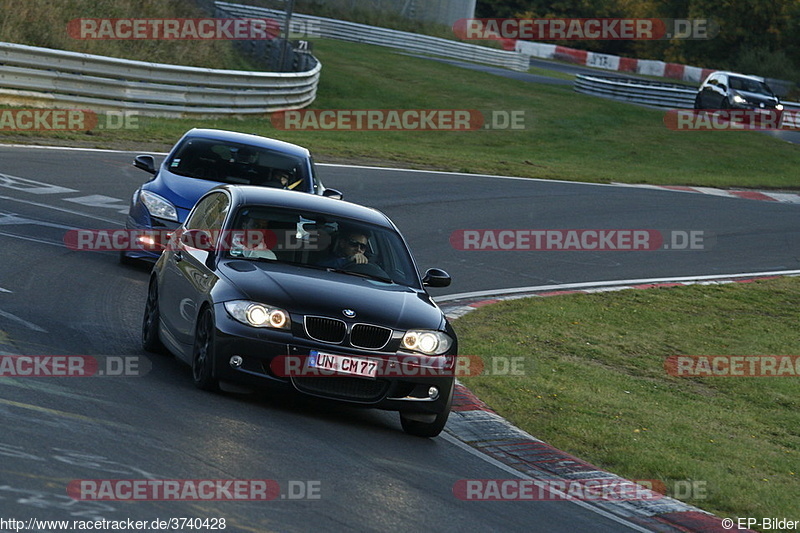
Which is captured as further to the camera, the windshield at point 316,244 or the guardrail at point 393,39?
the guardrail at point 393,39

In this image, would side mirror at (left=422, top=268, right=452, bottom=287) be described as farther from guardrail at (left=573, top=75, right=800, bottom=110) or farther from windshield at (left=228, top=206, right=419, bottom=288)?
guardrail at (left=573, top=75, right=800, bottom=110)

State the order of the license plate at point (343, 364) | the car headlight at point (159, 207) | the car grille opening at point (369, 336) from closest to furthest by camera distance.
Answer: the license plate at point (343, 364)
the car grille opening at point (369, 336)
the car headlight at point (159, 207)

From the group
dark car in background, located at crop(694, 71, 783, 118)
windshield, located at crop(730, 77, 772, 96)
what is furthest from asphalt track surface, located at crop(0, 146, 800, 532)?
windshield, located at crop(730, 77, 772, 96)

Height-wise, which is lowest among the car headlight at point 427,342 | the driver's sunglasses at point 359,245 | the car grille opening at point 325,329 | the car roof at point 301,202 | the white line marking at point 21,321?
the white line marking at point 21,321

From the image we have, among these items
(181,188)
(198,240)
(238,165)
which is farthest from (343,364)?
(238,165)

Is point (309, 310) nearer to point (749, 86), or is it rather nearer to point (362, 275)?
point (362, 275)

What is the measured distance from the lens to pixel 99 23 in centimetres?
3369

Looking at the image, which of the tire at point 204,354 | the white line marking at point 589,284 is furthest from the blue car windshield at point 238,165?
the tire at point 204,354

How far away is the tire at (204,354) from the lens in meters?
8.73

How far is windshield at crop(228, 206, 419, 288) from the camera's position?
957 cm


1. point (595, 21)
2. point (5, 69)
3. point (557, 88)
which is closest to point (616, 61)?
point (595, 21)

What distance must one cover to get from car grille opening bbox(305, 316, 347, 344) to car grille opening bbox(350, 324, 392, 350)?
80mm

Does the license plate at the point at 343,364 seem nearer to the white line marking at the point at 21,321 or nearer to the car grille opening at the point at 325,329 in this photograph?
the car grille opening at the point at 325,329

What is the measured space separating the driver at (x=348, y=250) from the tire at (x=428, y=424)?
1.34 meters
